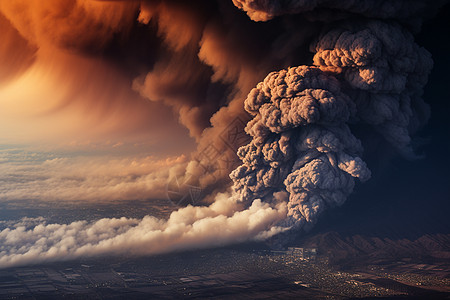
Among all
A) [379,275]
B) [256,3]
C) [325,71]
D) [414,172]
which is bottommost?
[379,275]

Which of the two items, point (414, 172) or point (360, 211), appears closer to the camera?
point (360, 211)

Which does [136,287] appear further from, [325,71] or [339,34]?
[339,34]

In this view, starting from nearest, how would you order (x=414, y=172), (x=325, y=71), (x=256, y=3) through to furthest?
(x=256, y=3) → (x=325, y=71) → (x=414, y=172)

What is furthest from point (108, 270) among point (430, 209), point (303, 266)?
point (430, 209)

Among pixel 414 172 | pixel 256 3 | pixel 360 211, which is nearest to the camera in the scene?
pixel 256 3

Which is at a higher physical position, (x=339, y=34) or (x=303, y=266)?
(x=339, y=34)

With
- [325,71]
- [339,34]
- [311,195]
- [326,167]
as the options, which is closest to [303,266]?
[311,195]
